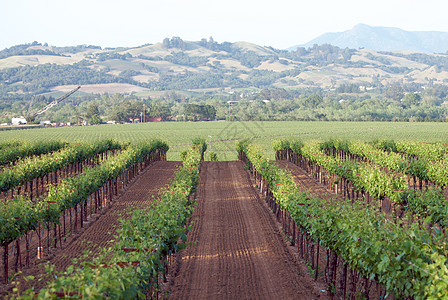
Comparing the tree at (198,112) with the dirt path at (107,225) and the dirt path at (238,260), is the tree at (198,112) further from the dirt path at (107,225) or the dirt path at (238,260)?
the dirt path at (238,260)

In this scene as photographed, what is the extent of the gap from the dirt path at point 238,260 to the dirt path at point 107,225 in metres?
2.68

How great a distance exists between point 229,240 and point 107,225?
18.5ft

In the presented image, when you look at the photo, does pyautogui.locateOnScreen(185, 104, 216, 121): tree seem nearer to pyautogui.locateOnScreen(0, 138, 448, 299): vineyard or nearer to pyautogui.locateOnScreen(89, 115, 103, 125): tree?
pyautogui.locateOnScreen(89, 115, 103, 125): tree

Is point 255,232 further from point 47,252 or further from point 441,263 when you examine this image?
point 441,263

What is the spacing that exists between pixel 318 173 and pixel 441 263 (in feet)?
92.7

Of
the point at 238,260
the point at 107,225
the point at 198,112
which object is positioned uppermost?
the point at 198,112

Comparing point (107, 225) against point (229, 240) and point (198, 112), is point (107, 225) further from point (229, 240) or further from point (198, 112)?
point (198, 112)

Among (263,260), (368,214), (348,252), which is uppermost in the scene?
(368,214)

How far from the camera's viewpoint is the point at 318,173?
35438mm

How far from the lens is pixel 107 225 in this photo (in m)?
20.6

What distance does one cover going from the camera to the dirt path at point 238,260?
13.1m

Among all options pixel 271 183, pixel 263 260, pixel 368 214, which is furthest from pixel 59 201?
pixel 368 214

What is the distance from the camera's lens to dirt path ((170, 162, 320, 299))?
13055 millimetres

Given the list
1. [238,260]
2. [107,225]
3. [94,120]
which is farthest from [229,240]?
[94,120]
